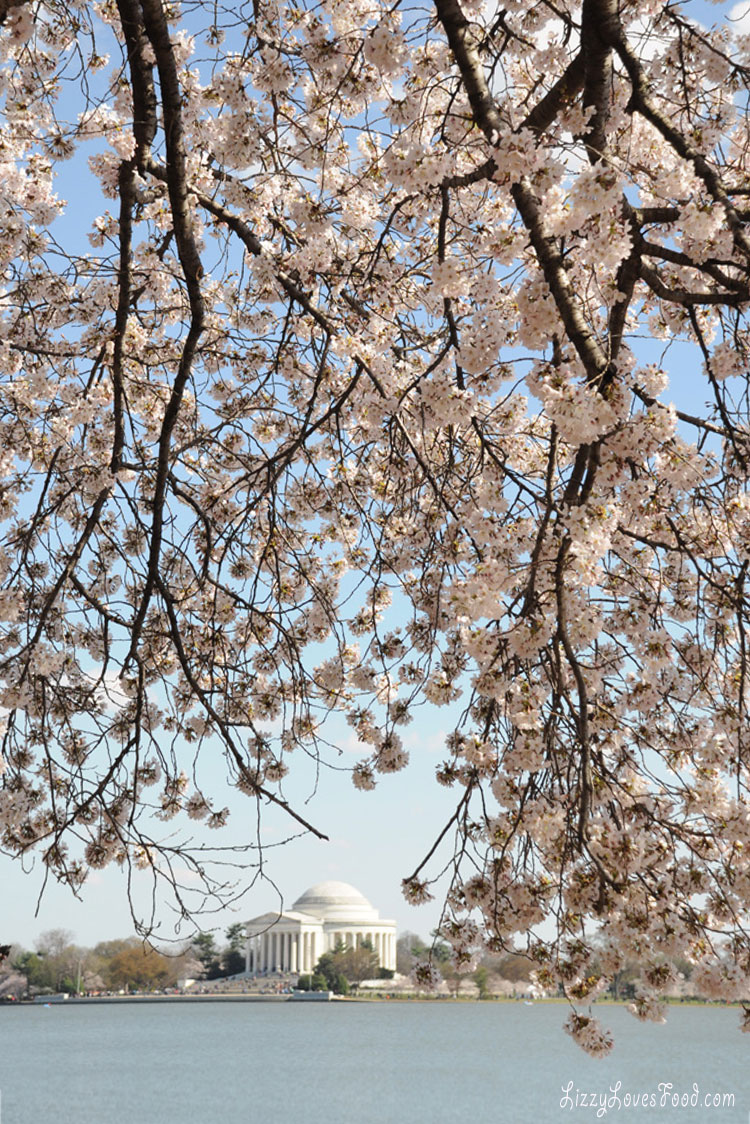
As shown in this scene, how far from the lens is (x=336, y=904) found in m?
72.7

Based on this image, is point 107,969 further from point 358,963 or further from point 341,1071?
point 341,1071

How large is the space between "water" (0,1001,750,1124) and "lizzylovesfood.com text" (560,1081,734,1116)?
139 mm

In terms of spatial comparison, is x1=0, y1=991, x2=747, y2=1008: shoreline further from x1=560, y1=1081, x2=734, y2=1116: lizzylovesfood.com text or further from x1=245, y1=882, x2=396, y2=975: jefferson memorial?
x1=560, y1=1081, x2=734, y2=1116: lizzylovesfood.com text

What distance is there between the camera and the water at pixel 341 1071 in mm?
27453

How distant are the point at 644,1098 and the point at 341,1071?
1130 cm

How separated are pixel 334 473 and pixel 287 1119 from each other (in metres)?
25.4

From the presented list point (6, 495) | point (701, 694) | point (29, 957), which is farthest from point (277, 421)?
point (29, 957)

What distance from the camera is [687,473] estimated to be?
312 centimetres

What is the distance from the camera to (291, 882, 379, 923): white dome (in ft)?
234

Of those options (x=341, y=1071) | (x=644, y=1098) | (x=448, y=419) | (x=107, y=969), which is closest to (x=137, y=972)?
(x=107, y=969)

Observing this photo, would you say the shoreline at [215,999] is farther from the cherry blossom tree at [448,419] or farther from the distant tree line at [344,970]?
the cherry blossom tree at [448,419]

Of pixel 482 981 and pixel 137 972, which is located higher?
pixel 137 972

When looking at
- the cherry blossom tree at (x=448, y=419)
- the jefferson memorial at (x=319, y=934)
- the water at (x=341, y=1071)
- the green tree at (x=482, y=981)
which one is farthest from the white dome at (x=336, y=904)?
the cherry blossom tree at (x=448, y=419)

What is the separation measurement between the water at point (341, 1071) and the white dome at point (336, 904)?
24.0 ft
